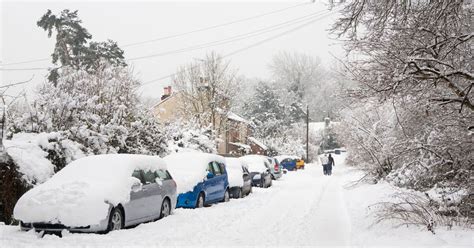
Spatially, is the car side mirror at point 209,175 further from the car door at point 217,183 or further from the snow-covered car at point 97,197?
the snow-covered car at point 97,197

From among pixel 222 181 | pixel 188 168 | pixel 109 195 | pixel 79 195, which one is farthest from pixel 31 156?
pixel 222 181

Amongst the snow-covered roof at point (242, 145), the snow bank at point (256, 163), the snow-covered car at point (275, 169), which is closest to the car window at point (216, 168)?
the snow bank at point (256, 163)

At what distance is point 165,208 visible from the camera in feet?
41.2

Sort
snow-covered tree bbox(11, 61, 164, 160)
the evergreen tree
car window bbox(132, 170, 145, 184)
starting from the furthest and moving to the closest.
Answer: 1. the evergreen tree
2. snow-covered tree bbox(11, 61, 164, 160)
3. car window bbox(132, 170, 145, 184)

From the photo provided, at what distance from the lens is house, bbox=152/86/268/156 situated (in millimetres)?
44378

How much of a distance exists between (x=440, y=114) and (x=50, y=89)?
45.1 feet

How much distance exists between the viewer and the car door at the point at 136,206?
34.2ft

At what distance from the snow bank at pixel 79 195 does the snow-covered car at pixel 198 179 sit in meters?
3.69

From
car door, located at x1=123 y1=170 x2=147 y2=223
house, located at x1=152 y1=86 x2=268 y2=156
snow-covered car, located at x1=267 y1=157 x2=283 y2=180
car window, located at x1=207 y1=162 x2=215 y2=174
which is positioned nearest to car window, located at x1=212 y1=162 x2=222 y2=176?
car window, located at x1=207 y1=162 x2=215 y2=174

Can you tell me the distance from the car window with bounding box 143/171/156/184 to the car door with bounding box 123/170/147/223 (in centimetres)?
31

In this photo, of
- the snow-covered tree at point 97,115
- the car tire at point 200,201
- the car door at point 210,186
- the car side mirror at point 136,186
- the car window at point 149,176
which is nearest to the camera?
the car side mirror at point 136,186

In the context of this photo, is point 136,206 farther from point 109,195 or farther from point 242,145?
point 242,145

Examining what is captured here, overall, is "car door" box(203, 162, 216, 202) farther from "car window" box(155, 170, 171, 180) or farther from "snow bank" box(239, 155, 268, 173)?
"snow bank" box(239, 155, 268, 173)

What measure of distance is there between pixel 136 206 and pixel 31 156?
14.4ft
